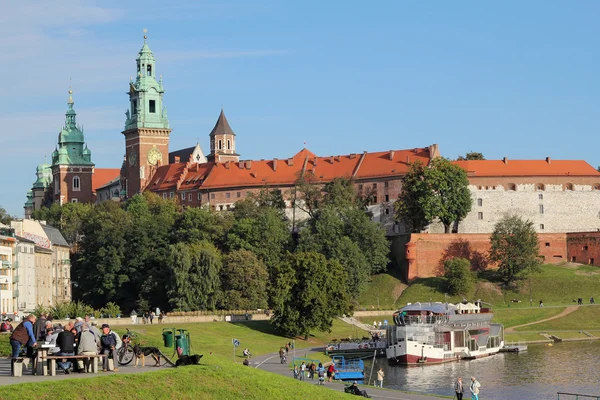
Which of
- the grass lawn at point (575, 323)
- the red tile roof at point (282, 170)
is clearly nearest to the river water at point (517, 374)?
Result: the grass lawn at point (575, 323)

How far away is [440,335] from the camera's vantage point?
78.6m

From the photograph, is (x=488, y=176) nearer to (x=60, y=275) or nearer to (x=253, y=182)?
(x=253, y=182)

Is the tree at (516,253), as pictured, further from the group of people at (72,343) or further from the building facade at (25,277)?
the group of people at (72,343)

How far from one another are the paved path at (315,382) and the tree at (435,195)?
141ft

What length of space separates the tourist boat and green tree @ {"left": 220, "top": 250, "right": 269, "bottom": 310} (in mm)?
22303

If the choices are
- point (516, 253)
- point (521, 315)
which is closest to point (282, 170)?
point (516, 253)

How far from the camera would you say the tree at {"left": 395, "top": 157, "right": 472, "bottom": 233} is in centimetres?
11888

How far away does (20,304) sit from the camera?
8856 centimetres

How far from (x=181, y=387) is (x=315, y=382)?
2203 centimetres

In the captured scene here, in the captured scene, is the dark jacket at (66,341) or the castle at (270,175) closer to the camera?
the dark jacket at (66,341)

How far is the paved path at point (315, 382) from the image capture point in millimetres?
46844

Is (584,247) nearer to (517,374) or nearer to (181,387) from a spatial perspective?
(517,374)

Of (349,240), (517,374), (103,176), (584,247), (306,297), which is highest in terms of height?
(103,176)

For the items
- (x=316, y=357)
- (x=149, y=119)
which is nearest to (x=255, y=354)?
(x=316, y=357)
